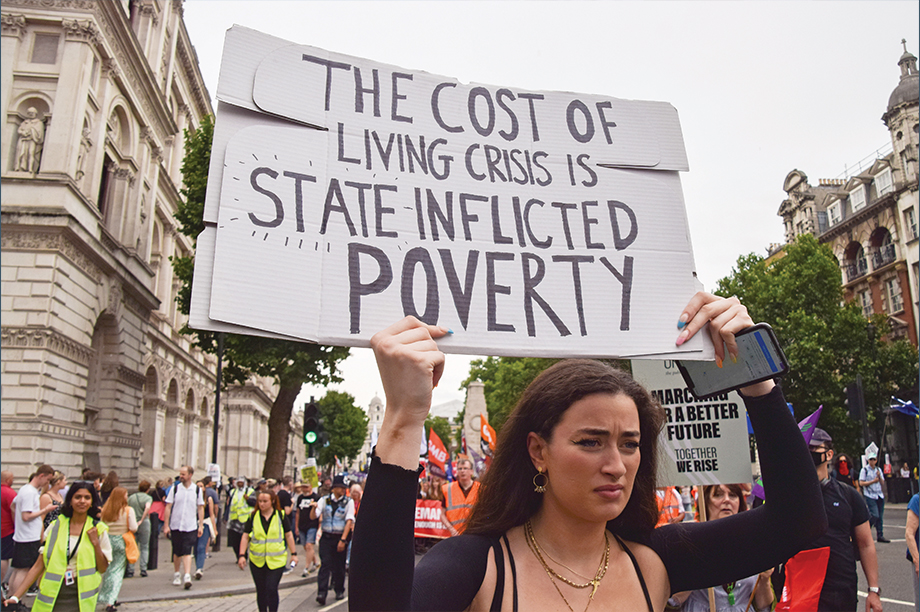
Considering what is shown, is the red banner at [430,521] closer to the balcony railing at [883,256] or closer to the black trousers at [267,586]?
the black trousers at [267,586]

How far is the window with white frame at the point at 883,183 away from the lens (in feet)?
142

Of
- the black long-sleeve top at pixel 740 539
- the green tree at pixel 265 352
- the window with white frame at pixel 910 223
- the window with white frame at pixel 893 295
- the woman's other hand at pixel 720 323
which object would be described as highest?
the window with white frame at pixel 910 223

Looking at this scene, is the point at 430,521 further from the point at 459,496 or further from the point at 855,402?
the point at 855,402

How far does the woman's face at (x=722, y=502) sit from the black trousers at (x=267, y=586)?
5.34 metres

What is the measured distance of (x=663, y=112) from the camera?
108 inches

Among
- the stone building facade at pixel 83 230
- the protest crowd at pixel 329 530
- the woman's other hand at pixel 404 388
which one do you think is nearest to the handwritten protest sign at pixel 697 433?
the protest crowd at pixel 329 530

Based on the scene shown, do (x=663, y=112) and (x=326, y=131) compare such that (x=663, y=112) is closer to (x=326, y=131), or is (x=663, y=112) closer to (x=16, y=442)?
(x=326, y=131)

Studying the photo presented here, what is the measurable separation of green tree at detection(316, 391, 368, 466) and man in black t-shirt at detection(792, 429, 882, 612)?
79147 mm

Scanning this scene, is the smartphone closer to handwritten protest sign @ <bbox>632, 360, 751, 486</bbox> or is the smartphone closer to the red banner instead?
handwritten protest sign @ <bbox>632, 360, 751, 486</bbox>

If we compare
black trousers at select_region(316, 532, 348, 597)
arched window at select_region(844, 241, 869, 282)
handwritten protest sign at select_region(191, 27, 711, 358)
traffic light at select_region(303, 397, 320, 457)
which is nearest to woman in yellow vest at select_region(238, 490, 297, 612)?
black trousers at select_region(316, 532, 348, 597)

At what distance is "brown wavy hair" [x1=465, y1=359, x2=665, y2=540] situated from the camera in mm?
2039

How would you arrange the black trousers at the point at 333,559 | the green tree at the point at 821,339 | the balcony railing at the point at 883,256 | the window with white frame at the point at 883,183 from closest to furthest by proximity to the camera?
the black trousers at the point at 333,559 → the green tree at the point at 821,339 → the balcony railing at the point at 883,256 → the window with white frame at the point at 883,183

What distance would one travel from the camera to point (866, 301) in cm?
4516

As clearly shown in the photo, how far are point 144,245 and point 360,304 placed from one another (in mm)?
32138
